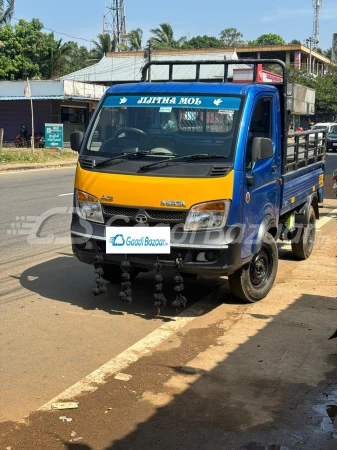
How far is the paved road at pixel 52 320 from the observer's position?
437 cm

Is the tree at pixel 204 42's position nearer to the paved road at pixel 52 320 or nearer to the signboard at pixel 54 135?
the signboard at pixel 54 135

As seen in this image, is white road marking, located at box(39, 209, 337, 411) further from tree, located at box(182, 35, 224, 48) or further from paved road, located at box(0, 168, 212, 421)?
tree, located at box(182, 35, 224, 48)

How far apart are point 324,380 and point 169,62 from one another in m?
4.58

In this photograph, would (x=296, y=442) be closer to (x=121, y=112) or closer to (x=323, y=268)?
(x=121, y=112)

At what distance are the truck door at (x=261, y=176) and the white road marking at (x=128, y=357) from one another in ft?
2.87

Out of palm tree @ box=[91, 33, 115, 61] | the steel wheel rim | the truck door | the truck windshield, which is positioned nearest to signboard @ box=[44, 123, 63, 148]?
the truck windshield

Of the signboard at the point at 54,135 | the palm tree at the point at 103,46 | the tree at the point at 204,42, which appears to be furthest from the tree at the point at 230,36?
the signboard at the point at 54,135

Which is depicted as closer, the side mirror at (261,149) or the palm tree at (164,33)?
the side mirror at (261,149)

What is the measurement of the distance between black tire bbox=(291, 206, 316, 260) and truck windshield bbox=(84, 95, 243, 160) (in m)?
2.84

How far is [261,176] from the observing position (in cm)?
612

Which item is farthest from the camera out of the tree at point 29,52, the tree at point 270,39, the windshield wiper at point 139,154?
the tree at point 270,39

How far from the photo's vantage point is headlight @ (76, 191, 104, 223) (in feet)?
19.1

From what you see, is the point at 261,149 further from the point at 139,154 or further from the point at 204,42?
the point at 204,42

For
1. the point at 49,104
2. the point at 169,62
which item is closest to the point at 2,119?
the point at 49,104
